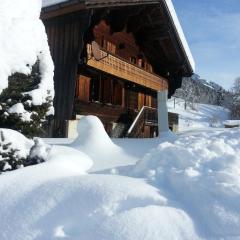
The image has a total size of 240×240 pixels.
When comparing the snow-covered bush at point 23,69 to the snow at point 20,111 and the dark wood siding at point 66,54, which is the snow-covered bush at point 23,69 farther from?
the dark wood siding at point 66,54

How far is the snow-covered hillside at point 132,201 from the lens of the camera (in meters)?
3.89

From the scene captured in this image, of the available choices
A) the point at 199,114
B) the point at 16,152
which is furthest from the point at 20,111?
the point at 199,114

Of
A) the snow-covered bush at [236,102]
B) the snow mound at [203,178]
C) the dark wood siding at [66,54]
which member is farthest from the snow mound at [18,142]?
the snow-covered bush at [236,102]

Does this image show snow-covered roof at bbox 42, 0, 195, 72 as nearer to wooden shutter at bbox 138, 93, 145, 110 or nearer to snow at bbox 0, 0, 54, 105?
wooden shutter at bbox 138, 93, 145, 110

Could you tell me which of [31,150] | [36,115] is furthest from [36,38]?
[31,150]

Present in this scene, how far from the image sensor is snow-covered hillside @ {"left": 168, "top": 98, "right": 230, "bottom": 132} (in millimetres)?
54769

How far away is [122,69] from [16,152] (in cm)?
1240

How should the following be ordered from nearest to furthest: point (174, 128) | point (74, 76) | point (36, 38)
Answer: point (36, 38), point (74, 76), point (174, 128)

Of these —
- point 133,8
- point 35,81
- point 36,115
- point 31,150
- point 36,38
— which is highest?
point 133,8

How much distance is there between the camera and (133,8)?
60.8 feet

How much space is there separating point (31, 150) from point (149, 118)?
14358mm

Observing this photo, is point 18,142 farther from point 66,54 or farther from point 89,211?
point 66,54

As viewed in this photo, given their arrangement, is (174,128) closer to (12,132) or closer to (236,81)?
(12,132)

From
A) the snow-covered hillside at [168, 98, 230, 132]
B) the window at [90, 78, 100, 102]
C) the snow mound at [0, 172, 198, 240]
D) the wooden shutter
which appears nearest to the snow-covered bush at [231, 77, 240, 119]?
the snow-covered hillside at [168, 98, 230, 132]
